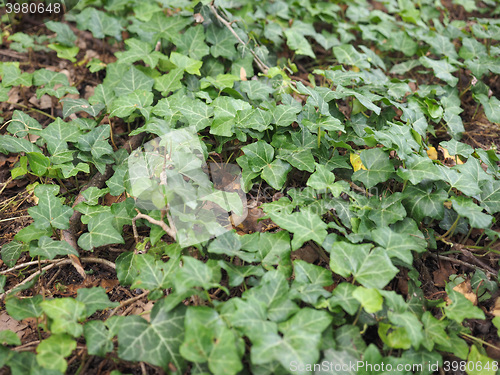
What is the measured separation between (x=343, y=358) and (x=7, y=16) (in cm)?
429

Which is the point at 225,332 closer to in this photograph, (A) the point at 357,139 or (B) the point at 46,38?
(A) the point at 357,139

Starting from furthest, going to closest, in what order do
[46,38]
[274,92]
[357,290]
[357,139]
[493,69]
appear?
1. [46,38]
2. [493,69]
3. [274,92]
4. [357,139]
5. [357,290]

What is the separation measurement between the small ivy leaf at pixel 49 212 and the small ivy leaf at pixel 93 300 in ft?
1.56

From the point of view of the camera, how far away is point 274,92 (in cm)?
267

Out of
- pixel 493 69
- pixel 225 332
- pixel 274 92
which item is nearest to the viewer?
pixel 225 332

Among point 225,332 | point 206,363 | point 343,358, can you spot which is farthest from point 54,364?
point 343,358

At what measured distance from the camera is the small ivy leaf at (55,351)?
153 centimetres

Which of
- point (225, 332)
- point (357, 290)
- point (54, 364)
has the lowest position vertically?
point (54, 364)

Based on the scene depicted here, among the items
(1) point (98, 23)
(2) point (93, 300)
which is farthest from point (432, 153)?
(1) point (98, 23)

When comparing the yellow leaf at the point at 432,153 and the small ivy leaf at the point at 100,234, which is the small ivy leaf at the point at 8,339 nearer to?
the small ivy leaf at the point at 100,234

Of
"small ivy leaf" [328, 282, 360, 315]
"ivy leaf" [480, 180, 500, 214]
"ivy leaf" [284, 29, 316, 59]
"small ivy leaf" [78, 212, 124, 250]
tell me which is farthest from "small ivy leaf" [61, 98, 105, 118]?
"ivy leaf" [480, 180, 500, 214]

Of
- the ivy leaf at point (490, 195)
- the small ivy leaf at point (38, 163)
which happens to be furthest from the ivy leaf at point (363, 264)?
the small ivy leaf at point (38, 163)

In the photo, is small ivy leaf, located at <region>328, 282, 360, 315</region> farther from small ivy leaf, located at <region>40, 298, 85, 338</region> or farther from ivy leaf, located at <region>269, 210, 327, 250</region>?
small ivy leaf, located at <region>40, 298, 85, 338</region>

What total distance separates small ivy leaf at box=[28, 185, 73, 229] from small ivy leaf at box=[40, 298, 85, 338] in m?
0.51
